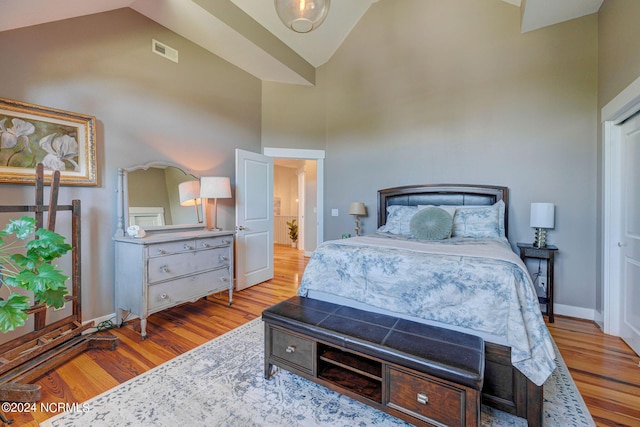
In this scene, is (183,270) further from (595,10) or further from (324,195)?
(595,10)

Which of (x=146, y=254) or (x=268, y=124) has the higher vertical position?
(x=268, y=124)

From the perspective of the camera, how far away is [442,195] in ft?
11.8

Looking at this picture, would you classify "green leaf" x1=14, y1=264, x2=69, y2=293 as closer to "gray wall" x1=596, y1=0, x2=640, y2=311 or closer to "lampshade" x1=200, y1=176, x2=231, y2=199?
"lampshade" x1=200, y1=176, x2=231, y2=199

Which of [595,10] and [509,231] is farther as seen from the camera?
[509,231]

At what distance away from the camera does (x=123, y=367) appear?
2.03m

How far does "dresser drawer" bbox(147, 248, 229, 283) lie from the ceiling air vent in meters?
2.29

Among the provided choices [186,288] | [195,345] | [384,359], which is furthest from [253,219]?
[384,359]

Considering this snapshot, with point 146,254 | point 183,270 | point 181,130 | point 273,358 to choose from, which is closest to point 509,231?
point 273,358

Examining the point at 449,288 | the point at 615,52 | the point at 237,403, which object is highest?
the point at 615,52

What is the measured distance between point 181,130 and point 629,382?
4.62 meters

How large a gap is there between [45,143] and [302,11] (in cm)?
236

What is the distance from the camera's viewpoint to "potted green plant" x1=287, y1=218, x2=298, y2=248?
25.1ft

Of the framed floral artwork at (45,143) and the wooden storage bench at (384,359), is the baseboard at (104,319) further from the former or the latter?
the wooden storage bench at (384,359)

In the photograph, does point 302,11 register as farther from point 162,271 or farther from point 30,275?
point 162,271
